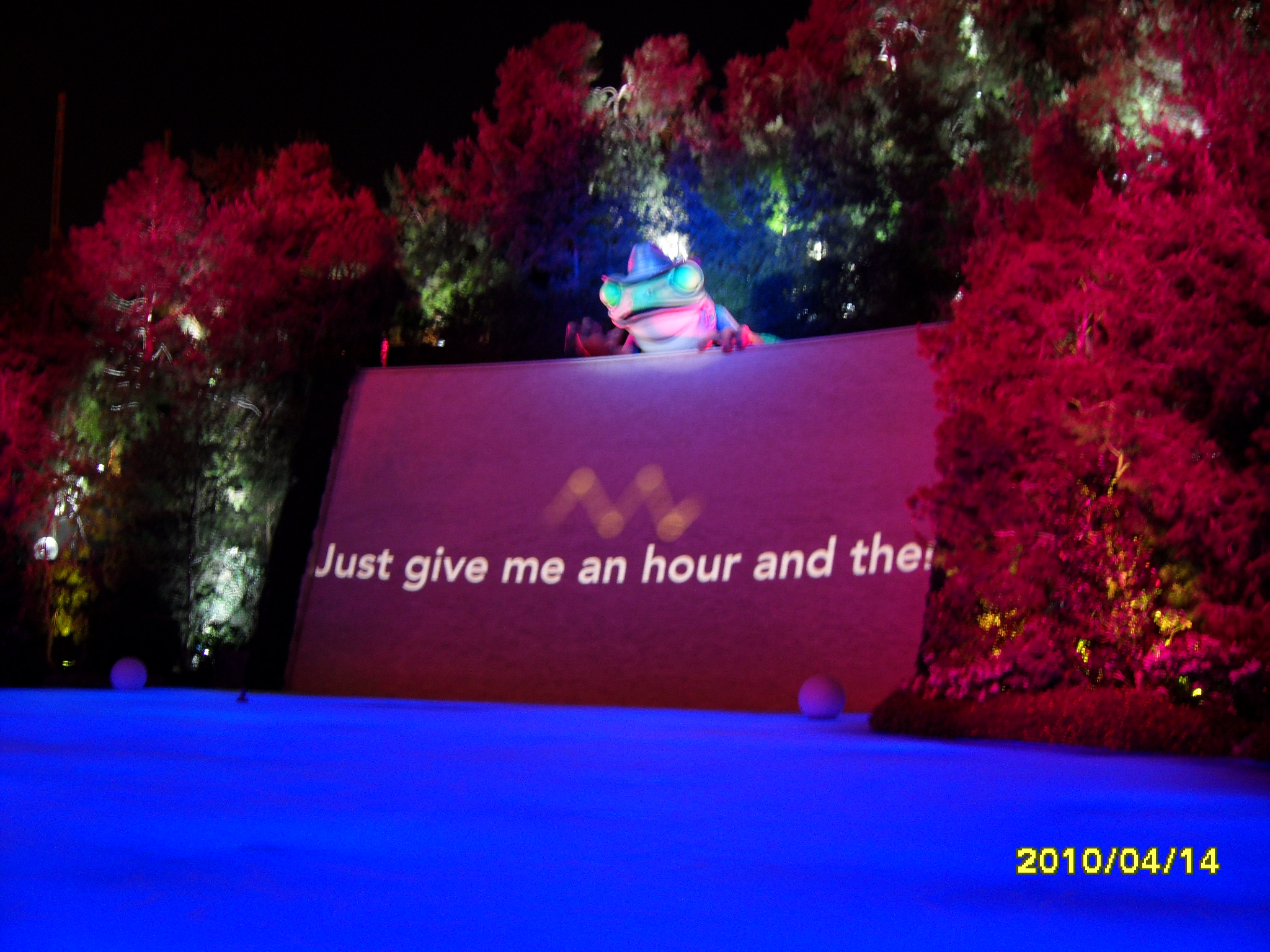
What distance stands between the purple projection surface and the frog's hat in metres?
1.12

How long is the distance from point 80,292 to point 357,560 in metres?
6.56

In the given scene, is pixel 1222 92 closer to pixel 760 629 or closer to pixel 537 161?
pixel 760 629

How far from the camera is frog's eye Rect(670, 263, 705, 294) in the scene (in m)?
15.6

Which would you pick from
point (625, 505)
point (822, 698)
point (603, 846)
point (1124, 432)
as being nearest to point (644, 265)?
point (625, 505)

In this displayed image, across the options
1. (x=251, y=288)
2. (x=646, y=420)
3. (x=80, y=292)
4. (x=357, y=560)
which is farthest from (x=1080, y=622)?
(x=80, y=292)

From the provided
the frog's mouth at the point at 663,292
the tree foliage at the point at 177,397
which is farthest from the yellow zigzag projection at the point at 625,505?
the tree foliage at the point at 177,397

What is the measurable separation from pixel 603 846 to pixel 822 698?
8023mm

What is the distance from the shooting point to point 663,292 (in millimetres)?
15672

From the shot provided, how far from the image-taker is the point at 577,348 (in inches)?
656

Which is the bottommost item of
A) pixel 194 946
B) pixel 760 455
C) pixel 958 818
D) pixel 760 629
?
pixel 194 946

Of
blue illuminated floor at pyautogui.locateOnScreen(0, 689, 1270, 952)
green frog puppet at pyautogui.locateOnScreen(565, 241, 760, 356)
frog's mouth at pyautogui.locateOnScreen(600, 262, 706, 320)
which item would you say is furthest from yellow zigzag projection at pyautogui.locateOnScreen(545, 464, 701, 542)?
blue illuminated floor at pyautogui.locateOnScreen(0, 689, 1270, 952)

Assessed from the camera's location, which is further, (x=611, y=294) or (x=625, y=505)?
(x=611, y=294)
